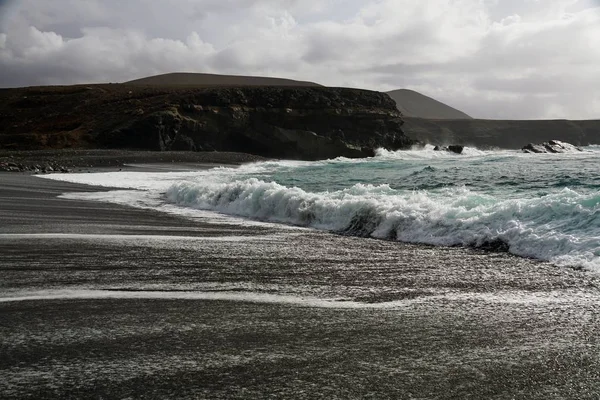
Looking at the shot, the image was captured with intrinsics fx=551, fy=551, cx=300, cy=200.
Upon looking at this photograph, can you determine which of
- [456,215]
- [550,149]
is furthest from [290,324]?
[550,149]

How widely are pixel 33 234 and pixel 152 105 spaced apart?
61.6m

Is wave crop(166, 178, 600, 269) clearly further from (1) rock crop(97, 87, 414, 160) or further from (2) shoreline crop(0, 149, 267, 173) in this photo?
(1) rock crop(97, 87, 414, 160)

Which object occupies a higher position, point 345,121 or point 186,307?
point 345,121

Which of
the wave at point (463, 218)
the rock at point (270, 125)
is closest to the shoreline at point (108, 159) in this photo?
the rock at point (270, 125)

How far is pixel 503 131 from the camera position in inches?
5049

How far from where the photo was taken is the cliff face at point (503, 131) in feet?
391

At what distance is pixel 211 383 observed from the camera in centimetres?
306

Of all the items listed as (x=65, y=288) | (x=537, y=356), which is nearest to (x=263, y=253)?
→ (x=65, y=288)

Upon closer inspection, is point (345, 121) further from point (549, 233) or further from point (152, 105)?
point (549, 233)

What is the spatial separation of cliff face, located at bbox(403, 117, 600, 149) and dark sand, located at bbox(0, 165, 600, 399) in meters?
110

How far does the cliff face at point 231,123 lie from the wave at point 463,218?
164ft

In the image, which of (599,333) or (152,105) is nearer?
(599,333)

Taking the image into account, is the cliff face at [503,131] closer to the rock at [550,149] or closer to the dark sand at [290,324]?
the rock at [550,149]

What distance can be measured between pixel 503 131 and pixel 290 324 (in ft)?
439
